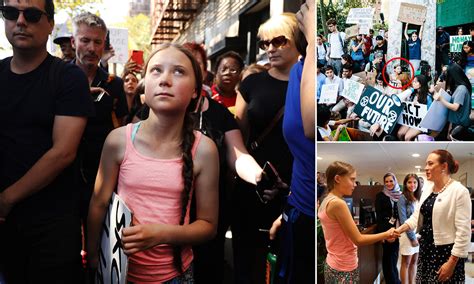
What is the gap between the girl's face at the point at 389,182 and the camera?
166cm

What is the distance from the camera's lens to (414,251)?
5.52 ft

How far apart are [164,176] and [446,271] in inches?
38.7

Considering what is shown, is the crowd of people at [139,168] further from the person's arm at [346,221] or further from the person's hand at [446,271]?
the person's hand at [446,271]

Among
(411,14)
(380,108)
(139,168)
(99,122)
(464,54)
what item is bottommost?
(139,168)

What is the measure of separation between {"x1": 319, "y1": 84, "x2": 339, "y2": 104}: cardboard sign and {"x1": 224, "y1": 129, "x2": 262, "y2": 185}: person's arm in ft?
2.15

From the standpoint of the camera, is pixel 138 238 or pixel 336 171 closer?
pixel 336 171

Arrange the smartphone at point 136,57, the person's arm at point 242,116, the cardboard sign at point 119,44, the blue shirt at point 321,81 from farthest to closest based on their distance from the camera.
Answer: the cardboard sign at point 119,44 < the smartphone at point 136,57 < the person's arm at point 242,116 < the blue shirt at point 321,81

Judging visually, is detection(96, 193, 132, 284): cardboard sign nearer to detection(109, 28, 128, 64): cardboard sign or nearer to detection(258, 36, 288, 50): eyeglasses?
detection(258, 36, 288, 50): eyeglasses

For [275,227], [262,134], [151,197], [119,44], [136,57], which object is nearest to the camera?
[151,197]

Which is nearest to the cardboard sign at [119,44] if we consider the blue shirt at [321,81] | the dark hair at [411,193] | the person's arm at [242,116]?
the person's arm at [242,116]

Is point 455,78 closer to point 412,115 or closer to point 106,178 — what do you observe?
point 412,115

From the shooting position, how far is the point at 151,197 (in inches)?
80.7

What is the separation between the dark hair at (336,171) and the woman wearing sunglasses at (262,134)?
124 centimetres

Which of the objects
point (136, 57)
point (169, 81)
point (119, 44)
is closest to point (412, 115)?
point (169, 81)
